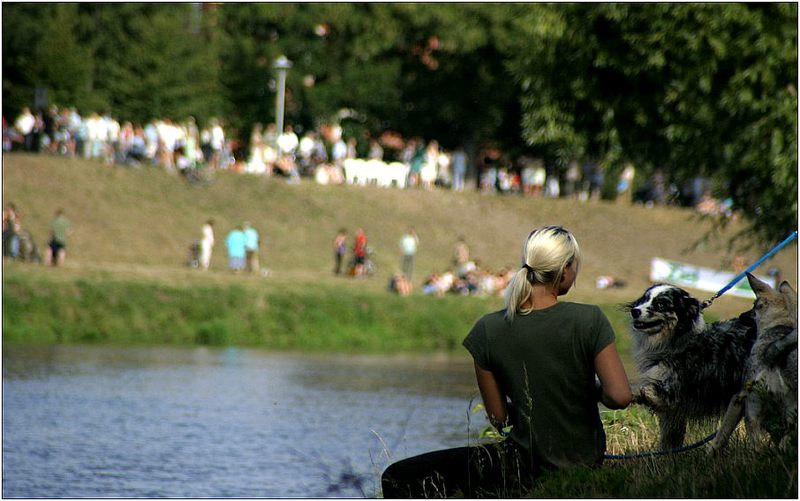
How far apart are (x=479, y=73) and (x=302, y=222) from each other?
59.9 ft

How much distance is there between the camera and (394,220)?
51.2 m

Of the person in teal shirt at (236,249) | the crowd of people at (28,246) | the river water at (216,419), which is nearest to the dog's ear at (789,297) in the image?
the river water at (216,419)

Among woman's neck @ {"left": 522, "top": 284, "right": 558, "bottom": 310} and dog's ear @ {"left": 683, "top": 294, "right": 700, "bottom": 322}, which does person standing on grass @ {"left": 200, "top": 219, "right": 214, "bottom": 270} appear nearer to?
dog's ear @ {"left": 683, "top": 294, "right": 700, "bottom": 322}

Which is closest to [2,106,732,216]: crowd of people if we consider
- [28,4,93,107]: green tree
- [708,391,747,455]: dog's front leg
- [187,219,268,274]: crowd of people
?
[28,4,93,107]: green tree

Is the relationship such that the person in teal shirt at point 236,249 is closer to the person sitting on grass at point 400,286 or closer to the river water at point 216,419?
the person sitting on grass at point 400,286

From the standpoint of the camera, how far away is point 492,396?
700cm

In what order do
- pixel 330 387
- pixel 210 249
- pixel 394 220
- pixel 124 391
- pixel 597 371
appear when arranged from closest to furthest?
pixel 597 371, pixel 124 391, pixel 330 387, pixel 210 249, pixel 394 220

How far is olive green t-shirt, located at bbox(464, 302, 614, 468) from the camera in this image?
6773 mm

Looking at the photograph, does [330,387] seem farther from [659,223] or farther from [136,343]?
[659,223]

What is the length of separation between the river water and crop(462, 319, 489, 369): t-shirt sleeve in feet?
5.78

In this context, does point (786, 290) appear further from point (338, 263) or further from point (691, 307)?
point (338, 263)

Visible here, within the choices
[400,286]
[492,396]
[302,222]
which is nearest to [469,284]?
[400,286]

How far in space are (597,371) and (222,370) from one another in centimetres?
2126

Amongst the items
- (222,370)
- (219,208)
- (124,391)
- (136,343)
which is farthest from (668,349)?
(219,208)
